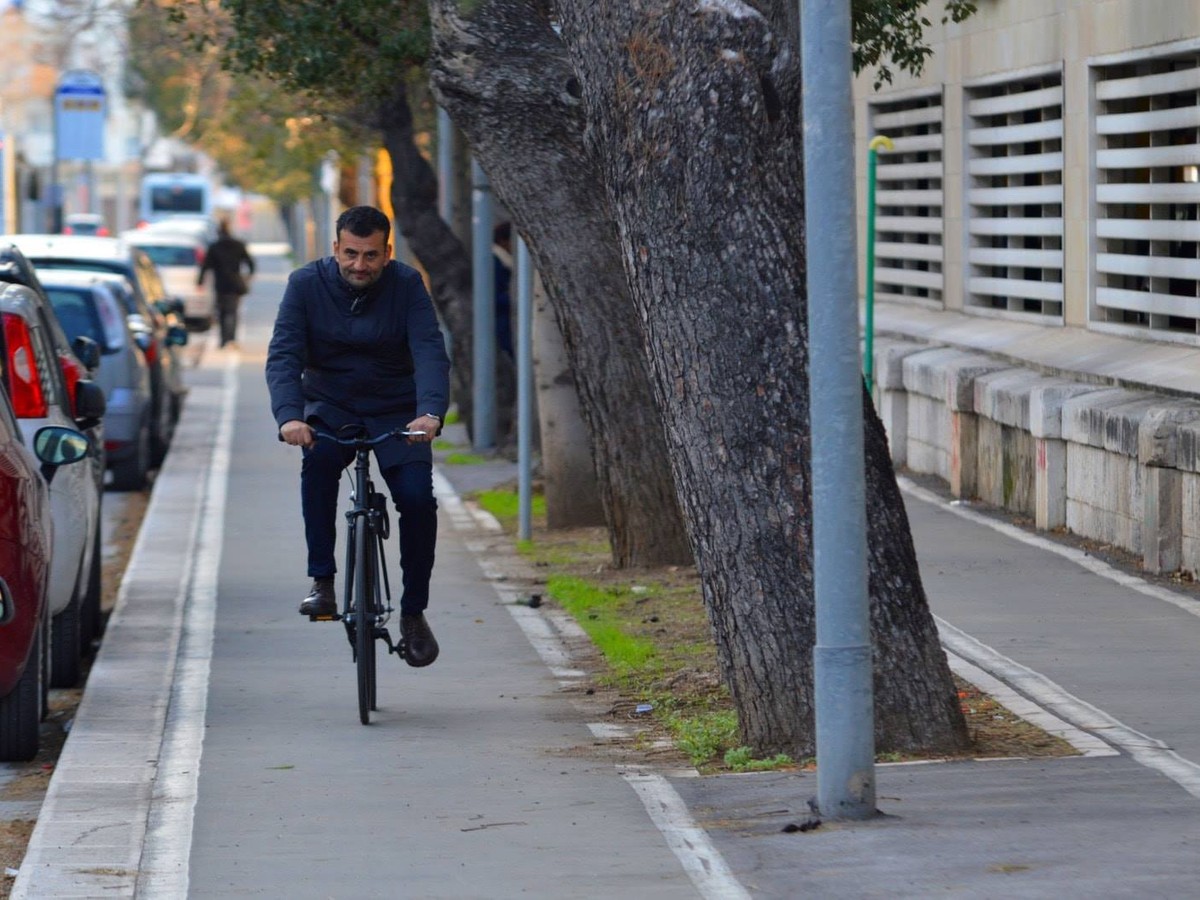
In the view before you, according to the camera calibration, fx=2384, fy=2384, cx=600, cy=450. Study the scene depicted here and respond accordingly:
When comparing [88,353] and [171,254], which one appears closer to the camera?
[88,353]

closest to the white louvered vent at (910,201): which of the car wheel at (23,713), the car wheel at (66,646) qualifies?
the car wheel at (66,646)

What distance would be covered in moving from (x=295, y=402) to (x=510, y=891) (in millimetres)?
2698

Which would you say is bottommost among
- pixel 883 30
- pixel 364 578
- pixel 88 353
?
pixel 364 578

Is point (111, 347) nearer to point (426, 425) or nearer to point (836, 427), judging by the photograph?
point (426, 425)

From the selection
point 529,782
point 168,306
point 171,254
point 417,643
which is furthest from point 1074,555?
point 171,254

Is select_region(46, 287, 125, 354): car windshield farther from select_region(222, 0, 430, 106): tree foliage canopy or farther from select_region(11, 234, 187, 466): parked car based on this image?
select_region(222, 0, 430, 106): tree foliage canopy

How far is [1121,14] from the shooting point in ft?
44.5

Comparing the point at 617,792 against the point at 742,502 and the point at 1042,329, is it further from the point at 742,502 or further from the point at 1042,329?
the point at 1042,329

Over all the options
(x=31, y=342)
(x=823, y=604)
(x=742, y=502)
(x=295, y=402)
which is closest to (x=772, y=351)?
(x=742, y=502)

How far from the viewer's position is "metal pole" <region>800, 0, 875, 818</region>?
6.25 meters

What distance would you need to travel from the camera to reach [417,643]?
852 centimetres

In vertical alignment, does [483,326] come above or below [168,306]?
below

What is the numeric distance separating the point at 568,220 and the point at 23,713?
462 centimetres

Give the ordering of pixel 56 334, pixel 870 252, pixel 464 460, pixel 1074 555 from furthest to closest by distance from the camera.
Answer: pixel 464 460 → pixel 870 252 → pixel 1074 555 → pixel 56 334
